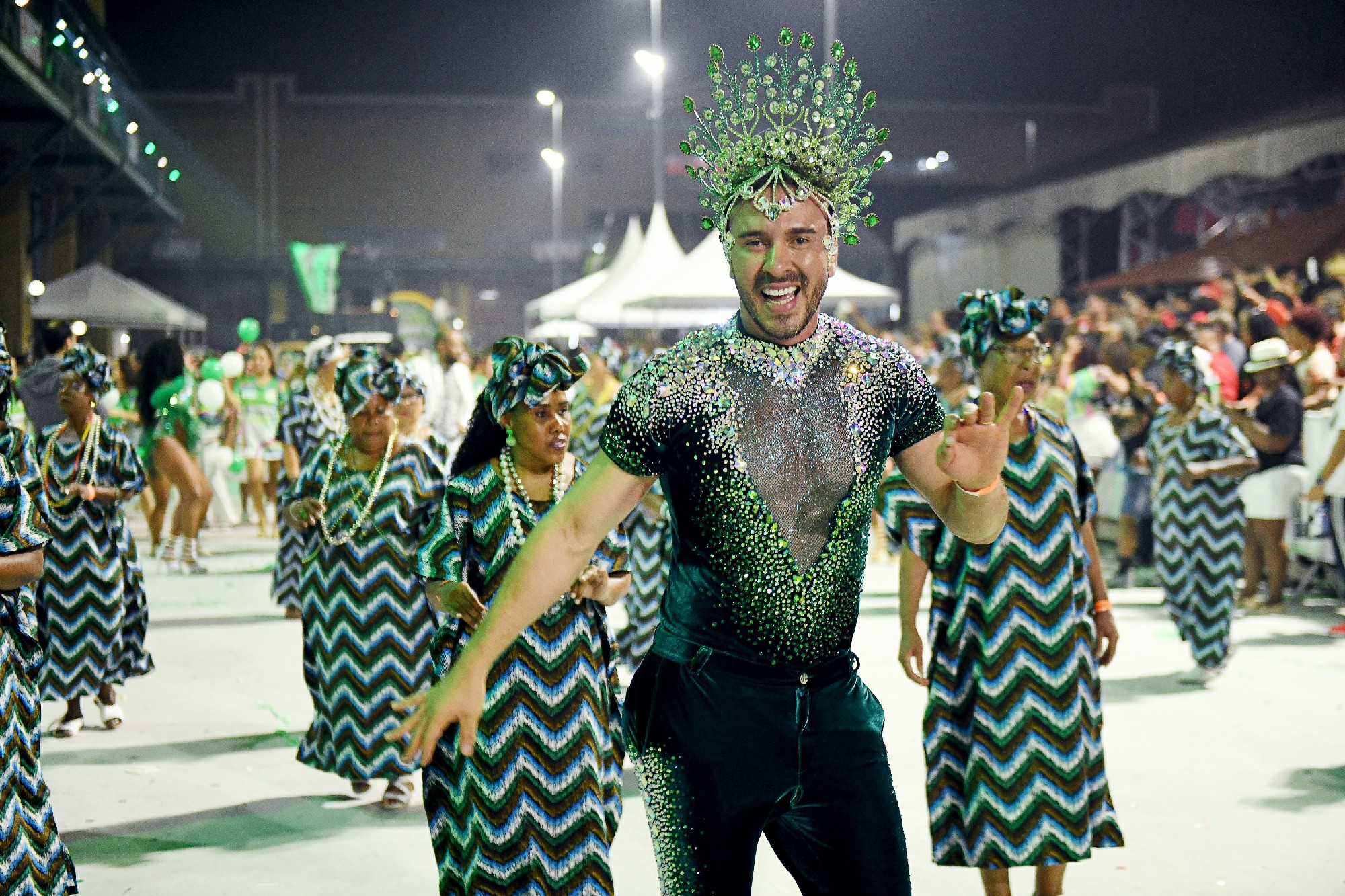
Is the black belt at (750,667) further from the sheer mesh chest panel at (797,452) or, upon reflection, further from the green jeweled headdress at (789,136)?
the green jeweled headdress at (789,136)

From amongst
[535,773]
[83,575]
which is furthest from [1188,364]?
[83,575]

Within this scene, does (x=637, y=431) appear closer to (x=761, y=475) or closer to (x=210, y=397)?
(x=761, y=475)

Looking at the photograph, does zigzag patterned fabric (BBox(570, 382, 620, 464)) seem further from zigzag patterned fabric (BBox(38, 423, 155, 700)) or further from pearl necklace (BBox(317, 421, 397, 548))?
pearl necklace (BBox(317, 421, 397, 548))

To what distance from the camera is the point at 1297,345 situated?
464 inches

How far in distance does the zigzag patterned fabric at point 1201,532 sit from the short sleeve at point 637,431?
6854mm

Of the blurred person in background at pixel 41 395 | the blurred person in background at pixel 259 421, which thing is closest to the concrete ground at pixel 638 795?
the blurred person in background at pixel 41 395

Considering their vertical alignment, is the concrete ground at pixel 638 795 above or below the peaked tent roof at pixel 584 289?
below

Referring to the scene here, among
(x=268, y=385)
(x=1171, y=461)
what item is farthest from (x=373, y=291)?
(x=1171, y=461)

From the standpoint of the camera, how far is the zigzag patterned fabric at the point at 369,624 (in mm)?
6305

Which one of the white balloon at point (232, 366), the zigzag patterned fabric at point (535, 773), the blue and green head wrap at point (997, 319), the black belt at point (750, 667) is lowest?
the zigzag patterned fabric at point (535, 773)

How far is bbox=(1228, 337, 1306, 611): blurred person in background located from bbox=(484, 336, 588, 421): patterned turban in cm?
742

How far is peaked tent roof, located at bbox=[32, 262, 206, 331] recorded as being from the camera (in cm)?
2364

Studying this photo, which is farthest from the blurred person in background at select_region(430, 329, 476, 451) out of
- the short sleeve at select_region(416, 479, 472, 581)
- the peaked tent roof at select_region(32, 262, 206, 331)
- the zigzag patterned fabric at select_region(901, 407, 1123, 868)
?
the zigzag patterned fabric at select_region(901, 407, 1123, 868)

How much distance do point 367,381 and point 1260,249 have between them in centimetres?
1480
